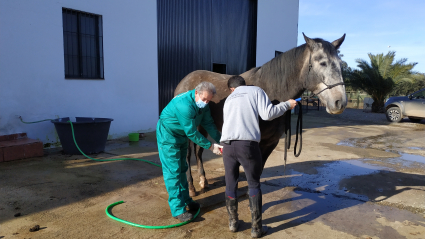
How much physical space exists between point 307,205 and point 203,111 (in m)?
1.81

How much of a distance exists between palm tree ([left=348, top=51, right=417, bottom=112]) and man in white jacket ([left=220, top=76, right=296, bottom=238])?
57.8ft

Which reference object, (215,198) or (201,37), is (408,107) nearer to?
(201,37)

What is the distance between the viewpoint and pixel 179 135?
10.6 feet

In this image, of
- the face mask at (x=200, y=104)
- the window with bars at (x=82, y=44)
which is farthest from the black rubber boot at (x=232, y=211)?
the window with bars at (x=82, y=44)

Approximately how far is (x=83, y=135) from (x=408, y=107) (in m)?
13.4

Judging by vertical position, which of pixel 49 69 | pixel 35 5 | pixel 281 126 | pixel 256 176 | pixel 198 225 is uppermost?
pixel 35 5

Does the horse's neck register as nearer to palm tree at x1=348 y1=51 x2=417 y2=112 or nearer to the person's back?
the person's back

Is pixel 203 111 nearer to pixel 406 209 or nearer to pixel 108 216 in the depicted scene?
pixel 108 216

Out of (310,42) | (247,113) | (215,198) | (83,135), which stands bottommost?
(215,198)

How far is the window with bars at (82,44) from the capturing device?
6.77 meters

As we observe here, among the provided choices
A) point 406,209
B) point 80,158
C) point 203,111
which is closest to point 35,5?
point 80,158

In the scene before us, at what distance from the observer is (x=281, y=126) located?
3.52 m

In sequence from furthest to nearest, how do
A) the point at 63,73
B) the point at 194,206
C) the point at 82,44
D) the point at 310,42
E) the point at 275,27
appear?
the point at 275,27 → the point at 82,44 → the point at 63,73 → the point at 194,206 → the point at 310,42

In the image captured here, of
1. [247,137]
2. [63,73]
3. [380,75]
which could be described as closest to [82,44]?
[63,73]
